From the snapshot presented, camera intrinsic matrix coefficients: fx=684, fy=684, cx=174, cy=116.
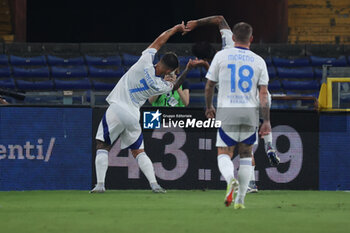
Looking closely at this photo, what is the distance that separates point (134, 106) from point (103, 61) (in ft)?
31.7

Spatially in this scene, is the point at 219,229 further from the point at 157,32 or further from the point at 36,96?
the point at 157,32

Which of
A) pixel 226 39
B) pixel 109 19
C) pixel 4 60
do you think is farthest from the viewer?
pixel 109 19

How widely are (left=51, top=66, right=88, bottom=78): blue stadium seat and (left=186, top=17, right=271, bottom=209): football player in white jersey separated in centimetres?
1139

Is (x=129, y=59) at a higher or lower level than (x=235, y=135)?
higher

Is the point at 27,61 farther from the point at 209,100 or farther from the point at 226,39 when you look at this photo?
the point at 209,100

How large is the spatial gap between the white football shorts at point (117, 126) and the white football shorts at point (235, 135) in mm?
2234

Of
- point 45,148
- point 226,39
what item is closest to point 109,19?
point 45,148

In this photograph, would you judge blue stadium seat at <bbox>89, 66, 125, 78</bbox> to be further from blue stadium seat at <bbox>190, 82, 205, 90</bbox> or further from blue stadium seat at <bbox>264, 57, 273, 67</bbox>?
blue stadium seat at <bbox>264, 57, 273, 67</bbox>

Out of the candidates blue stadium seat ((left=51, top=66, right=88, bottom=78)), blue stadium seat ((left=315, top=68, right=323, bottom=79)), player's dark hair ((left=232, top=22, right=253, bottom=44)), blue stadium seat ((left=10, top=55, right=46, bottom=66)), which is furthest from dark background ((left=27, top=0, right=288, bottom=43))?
player's dark hair ((left=232, top=22, right=253, bottom=44))

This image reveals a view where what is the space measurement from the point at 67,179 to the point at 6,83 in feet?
27.9

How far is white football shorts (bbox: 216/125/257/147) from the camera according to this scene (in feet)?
20.1

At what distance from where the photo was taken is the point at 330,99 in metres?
9.19

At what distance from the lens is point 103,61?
697 inches

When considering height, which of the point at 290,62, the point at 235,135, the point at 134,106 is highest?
the point at 290,62
